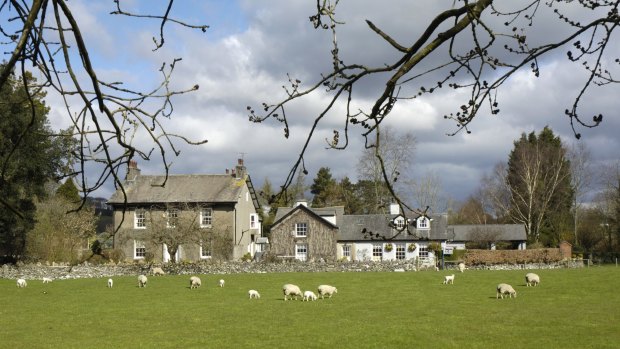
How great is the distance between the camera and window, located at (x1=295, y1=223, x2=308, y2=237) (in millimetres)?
53500

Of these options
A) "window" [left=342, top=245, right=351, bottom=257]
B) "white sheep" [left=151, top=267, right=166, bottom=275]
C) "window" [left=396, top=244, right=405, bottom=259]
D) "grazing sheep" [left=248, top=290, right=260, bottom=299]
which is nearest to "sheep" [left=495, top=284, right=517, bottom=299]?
"grazing sheep" [left=248, top=290, right=260, bottom=299]

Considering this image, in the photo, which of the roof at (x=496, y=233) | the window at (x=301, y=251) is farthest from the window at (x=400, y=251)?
the window at (x=301, y=251)

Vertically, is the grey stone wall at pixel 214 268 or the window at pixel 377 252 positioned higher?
the window at pixel 377 252

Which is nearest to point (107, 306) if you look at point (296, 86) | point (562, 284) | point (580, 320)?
point (580, 320)

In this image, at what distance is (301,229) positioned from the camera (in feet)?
176

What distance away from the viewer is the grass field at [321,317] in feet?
48.6

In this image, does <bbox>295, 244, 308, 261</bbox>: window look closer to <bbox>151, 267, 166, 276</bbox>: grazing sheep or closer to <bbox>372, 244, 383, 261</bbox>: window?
<bbox>372, 244, 383, 261</bbox>: window

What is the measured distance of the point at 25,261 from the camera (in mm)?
41844

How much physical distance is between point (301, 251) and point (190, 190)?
412 inches

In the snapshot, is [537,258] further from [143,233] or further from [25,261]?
[25,261]

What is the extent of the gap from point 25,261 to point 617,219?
47.7 metres

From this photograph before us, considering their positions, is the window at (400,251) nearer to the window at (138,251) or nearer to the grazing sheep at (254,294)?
the window at (138,251)

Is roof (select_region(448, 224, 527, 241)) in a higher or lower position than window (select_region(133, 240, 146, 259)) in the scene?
higher

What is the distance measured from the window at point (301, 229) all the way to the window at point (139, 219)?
1236 cm
